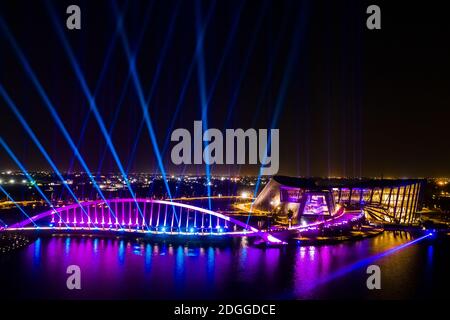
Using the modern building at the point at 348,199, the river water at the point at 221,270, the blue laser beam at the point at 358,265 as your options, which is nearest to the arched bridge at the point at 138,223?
the river water at the point at 221,270

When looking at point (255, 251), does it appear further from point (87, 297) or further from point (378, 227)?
point (378, 227)

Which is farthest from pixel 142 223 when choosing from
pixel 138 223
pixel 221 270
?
pixel 221 270

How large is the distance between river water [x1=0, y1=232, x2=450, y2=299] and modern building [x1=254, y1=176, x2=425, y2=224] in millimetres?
12492

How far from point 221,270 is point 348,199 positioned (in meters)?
34.7

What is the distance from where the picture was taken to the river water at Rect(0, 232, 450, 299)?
22078mm

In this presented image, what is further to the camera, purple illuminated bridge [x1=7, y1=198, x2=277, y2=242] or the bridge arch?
the bridge arch

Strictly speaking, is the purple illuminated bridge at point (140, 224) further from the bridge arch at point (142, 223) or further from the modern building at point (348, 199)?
the modern building at point (348, 199)

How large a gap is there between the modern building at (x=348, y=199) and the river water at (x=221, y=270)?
41.0ft

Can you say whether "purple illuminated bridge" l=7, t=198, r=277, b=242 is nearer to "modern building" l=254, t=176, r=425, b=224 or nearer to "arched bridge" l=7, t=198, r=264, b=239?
"arched bridge" l=7, t=198, r=264, b=239

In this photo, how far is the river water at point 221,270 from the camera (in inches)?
869

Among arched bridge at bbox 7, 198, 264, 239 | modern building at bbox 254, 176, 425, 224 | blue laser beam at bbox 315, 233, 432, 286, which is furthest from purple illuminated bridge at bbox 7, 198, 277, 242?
blue laser beam at bbox 315, 233, 432, 286

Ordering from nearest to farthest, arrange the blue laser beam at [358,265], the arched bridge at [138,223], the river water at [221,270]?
Answer: the river water at [221,270]
the blue laser beam at [358,265]
the arched bridge at [138,223]

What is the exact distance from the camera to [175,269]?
26859 millimetres
